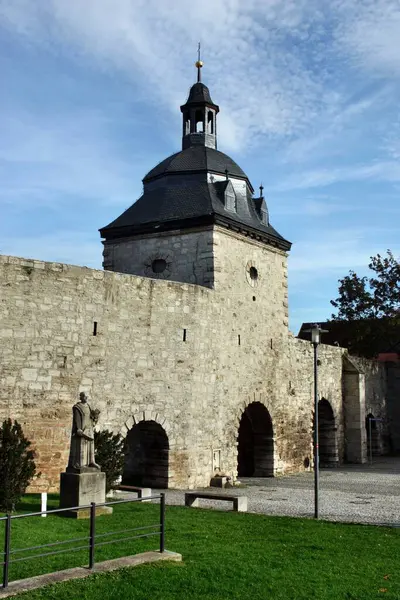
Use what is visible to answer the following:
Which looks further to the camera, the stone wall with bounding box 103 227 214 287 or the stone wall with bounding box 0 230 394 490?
the stone wall with bounding box 103 227 214 287

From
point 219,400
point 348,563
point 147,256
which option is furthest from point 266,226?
point 348,563

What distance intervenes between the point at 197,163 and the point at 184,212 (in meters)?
2.60

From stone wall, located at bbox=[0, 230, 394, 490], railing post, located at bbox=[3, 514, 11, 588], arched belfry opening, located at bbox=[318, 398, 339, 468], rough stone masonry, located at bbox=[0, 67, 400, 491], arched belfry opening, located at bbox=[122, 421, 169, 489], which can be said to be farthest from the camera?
arched belfry opening, located at bbox=[318, 398, 339, 468]

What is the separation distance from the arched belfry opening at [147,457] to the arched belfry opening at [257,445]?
4734mm

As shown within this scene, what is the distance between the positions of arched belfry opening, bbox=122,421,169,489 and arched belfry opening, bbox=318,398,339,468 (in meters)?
10.4

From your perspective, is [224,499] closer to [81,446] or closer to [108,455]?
[108,455]

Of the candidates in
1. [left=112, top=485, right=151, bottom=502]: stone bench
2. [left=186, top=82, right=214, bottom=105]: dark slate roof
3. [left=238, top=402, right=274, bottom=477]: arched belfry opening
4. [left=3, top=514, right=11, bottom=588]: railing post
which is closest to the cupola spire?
[left=186, top=82, right=214, bottom=105]: dark slate roof

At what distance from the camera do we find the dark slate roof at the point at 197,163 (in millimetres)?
21844

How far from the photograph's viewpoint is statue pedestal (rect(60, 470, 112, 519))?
1099 cm

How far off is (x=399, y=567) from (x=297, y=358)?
15.1 m

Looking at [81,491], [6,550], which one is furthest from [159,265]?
[6,550]

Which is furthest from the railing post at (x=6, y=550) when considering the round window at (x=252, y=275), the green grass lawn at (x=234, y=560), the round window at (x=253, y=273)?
the round window at (x=253, y=273)

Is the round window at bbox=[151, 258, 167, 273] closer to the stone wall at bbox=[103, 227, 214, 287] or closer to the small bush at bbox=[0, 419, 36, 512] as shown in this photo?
the stone wall at bbox=[103, 227, 214, 287]

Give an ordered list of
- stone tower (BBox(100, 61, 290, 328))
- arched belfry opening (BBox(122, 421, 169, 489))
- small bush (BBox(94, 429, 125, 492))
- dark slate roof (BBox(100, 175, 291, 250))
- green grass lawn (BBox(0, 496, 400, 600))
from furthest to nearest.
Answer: dark slate roof (BBox(100, 175, 291, 250)), stone tower (BBox(100, 61, 290, 328)), arched belfry opening (BBox(122, 421, 169, 489)), small bush (BBox(94, 429, 125, 492)), green grass lawn (BBox(0, 496, 400, 600))
